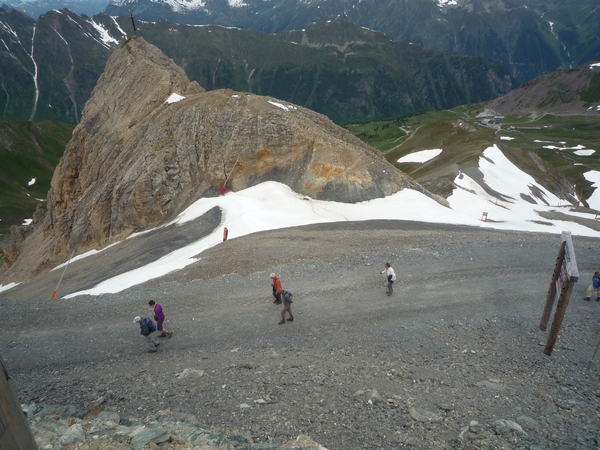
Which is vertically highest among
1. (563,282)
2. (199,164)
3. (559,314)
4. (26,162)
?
(26,162)

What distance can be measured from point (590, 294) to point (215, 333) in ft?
47.2

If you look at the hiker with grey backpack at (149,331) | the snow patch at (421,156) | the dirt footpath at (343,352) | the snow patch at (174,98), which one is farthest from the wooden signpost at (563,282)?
the snow patch at (421,156)

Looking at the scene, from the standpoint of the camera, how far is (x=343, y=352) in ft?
38.1

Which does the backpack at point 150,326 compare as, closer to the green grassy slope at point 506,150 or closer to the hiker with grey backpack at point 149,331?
the hiker with grey backpack at point 149,331

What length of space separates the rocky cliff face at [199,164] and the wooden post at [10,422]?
85.6 ft

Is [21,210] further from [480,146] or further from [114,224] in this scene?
[480,146]

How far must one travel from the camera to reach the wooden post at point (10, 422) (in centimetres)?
375

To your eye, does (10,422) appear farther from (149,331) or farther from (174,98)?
(174,98)

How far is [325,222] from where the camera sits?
23.9m

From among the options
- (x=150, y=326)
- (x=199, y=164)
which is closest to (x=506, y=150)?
(x=199, y=164)

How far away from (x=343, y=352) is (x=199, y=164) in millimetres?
26100

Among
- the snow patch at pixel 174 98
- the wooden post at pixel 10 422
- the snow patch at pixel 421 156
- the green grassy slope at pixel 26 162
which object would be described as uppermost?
the green grassy slope at pixel 26 162

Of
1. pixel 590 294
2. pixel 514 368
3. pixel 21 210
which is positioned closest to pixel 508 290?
pixel 590 294

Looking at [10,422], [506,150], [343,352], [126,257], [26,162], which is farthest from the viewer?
[26,162]
